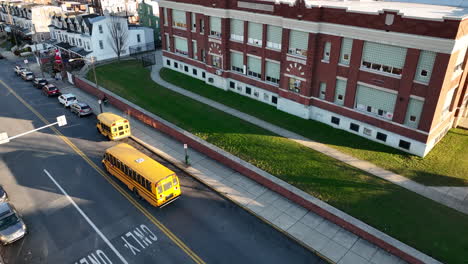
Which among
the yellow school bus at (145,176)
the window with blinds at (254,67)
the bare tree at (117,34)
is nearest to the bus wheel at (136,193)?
the yellow school bus at (145,176)

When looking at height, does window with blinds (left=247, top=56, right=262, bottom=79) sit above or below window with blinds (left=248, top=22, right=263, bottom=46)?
below

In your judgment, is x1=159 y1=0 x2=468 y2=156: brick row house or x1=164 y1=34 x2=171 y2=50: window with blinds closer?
x1=159 y1=0 x2=468 y2=156: brick row house

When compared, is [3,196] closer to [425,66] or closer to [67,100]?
[67,100]

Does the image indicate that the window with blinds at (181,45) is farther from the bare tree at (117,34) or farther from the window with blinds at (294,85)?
the window with blinds at (294,85)

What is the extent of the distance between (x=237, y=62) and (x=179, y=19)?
12928 mm

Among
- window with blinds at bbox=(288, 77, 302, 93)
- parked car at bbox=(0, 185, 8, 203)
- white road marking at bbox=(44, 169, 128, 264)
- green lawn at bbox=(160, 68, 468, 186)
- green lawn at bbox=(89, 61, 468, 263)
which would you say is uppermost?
window with blinds at bbox=(288, 77, 302, 93)

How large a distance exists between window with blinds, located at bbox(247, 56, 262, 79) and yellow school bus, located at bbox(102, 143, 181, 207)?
1916 centimetres

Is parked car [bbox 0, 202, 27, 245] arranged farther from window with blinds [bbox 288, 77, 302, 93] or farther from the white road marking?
window with blinds [bbox 288, 77, 302, 93]

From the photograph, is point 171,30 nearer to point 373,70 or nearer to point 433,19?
point 373,70

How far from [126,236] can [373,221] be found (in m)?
16.0

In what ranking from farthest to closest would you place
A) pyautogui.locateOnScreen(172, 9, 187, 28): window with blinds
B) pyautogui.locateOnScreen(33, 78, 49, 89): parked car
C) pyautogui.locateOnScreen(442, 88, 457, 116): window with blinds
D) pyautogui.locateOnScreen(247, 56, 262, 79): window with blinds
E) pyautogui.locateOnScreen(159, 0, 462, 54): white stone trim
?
pyautogui.locateOnScreen(33, 78, 49, 89): parked car, pyautogui.locateOnScreen(172, 9, 187, 28): window with blinds, pyautogui.locateOnScreen(247, 56, 262, 79): window with blinds, pyautogui.locateOnScreen(442, 88, 457, 116): window with blinds, pyautogui.locateOnScreen(159, 0, 462, 54): white stone trim

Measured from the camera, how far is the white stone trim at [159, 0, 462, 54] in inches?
958

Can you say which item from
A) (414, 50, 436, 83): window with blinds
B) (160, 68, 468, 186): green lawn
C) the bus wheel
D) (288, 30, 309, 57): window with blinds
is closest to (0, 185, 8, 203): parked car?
the bus wheel

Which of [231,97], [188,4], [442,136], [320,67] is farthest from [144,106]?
[442,136]
